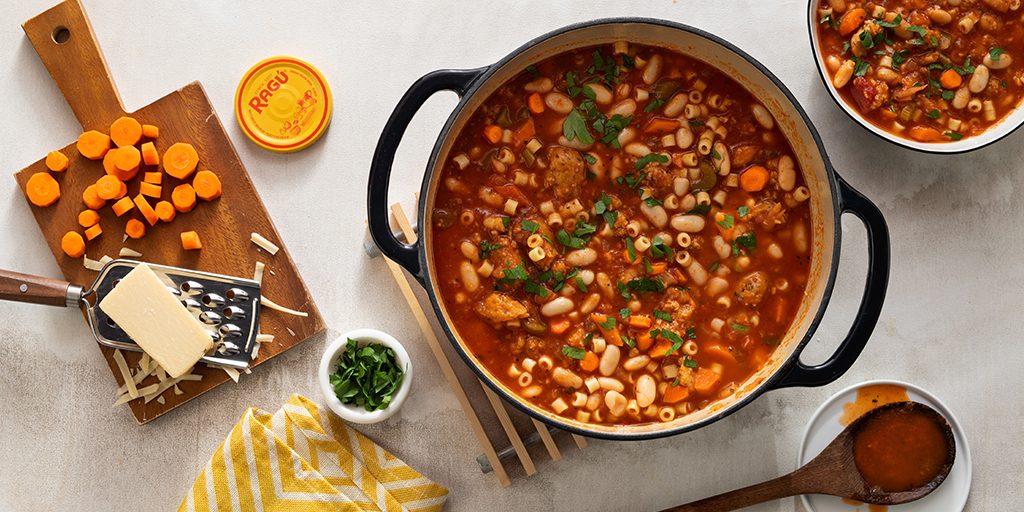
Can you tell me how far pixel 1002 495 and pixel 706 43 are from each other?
2251 millimetres

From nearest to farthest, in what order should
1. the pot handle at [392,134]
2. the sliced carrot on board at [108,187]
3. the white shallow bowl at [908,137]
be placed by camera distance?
1. the pot handle at [392,134]
2. the white shallow bowl at [908,137]
3. the sliced carrot on board at [108,187]

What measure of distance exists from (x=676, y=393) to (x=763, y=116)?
3.37 ft

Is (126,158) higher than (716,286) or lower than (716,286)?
higher

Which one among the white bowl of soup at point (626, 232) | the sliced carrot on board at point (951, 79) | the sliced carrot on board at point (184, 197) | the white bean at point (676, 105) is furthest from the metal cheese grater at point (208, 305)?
the sliced carrot on board at point (951, 79)

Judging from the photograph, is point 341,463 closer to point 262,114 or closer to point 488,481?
point 488,481

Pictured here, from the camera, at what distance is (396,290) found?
354cm

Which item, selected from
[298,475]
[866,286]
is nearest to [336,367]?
[298,475]

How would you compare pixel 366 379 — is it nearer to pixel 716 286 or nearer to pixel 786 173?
pixel 716 286

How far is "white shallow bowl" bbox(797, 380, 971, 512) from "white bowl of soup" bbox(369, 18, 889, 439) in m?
0.61

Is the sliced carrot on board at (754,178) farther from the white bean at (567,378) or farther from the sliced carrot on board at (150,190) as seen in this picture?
the sliced carrot on board at (150,190)

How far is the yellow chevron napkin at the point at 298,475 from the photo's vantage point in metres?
3.40

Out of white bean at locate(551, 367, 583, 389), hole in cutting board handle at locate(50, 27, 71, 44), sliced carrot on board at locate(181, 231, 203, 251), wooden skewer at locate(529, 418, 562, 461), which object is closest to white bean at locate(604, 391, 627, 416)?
white bean at locate(551, 367, 583, 389)

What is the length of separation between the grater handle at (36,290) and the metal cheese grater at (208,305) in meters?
0.01

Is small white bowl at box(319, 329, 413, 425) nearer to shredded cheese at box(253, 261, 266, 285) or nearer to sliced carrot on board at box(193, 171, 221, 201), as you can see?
shredded cheese at box(253, 261, 266, 285)
